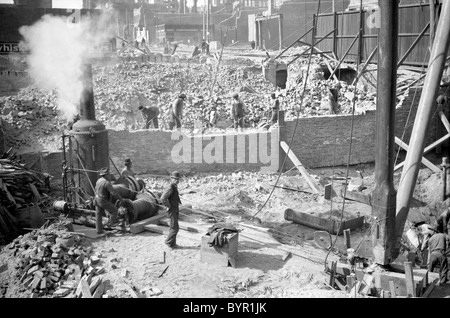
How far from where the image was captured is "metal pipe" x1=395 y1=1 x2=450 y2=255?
7.79 m

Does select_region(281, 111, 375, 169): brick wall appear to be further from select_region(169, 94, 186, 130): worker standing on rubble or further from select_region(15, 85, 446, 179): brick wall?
select_region(169, 94, 186, 130): worker standing on rubble

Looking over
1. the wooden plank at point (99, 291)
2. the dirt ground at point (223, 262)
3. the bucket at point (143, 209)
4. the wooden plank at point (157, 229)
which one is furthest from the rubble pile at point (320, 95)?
the wooden plank at point (99, 291)

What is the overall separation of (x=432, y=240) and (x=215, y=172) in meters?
7.33

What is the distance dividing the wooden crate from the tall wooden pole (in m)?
2.30

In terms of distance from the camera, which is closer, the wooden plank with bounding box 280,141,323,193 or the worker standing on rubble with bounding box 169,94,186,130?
the wooden plank with bounding box 280,141,323,193

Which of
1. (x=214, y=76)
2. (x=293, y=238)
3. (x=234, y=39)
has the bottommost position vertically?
(x=293, y=238)

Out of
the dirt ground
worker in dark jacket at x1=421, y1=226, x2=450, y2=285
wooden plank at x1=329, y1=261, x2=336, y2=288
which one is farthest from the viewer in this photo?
worker in dark jacket at x1=421, y1=226, x2=450, y2=285

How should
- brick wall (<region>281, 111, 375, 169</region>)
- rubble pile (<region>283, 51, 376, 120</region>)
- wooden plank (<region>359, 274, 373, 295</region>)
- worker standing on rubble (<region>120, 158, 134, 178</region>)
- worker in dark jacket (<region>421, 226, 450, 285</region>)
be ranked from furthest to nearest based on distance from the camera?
rubble pile (<region>283, 51, 376, 120</region>)
brick wall (<region>281, 111, 375, 169</region>)
worker standing on rubble (<region>120, 158, 134, 178</region>)
worker in dark jacket (<region>421, 226, 450, 285</region>)
wooden plank (<region>359, 274, 373, 295</region>)

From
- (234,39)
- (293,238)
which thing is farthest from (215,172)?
(234,39)

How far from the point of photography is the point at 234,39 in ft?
148

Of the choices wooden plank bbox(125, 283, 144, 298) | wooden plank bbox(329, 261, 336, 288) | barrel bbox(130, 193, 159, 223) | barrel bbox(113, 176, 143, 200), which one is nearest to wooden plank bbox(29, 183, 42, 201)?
barrel bbox(113, 176, 143, 200)

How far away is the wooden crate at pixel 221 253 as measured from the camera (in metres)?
→ 7.82
